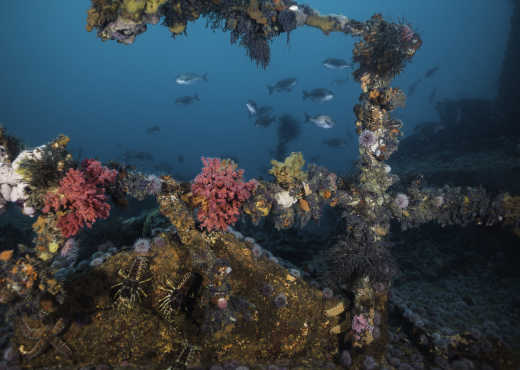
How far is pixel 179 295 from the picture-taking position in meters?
3.77

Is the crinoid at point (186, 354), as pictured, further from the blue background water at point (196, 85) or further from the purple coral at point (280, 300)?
the blue background water at point (196, 85)

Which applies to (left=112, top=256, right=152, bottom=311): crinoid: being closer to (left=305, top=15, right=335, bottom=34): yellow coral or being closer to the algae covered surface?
the algae covered surface

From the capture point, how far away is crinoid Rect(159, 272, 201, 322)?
12.0 feet

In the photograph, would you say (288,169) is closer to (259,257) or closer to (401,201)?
(259,257)

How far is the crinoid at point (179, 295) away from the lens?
144 inches

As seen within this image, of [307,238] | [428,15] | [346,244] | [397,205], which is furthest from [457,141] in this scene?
[428,15]

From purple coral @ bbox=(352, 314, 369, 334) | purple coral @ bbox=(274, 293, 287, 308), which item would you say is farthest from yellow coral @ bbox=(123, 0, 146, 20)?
purple coral @ bbox=(352, 314, 369, 334)

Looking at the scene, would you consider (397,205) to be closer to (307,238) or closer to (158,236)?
(158,236)

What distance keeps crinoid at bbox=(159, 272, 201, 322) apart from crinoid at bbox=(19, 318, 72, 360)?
1.26m

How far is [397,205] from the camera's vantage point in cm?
462

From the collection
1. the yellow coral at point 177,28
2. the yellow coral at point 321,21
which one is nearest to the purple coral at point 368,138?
the yellow coral at point 321,21

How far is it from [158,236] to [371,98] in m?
4.45

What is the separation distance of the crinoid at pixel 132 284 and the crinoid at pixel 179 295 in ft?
0.96

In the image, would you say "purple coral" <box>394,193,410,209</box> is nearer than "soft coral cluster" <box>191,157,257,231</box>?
No
